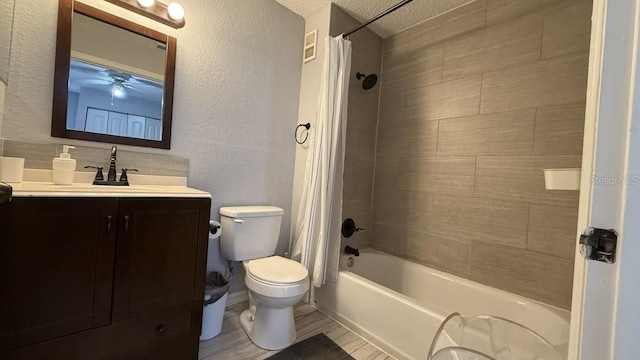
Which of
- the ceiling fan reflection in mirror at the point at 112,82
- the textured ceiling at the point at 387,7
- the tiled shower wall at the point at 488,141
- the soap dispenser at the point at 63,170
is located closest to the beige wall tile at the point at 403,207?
the tiled shower wall at the point at 488,141

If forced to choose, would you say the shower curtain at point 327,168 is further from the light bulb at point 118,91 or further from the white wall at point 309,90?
the light bulb at point 118,91

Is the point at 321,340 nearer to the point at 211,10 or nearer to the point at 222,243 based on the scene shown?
the point at 222,243

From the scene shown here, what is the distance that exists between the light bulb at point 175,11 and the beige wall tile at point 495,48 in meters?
1.90

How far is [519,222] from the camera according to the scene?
1713mm

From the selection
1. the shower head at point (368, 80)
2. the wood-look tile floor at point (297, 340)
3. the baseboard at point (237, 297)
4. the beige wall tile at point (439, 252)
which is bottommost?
the wood-look tile floor at point (297, 340)

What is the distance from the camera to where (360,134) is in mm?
2436

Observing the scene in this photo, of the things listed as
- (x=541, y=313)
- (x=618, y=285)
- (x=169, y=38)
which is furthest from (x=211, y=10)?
(x=541, y=313)

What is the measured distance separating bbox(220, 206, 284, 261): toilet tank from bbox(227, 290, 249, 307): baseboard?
380 millimetres

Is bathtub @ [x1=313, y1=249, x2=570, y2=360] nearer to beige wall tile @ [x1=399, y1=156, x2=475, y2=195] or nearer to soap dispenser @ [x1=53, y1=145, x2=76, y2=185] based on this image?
beige wall tile @ [x1=399, y1=156, x2=475, y2=195]

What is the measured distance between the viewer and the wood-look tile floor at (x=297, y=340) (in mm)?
1526

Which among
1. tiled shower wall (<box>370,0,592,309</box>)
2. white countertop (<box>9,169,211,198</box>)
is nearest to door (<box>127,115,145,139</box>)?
white countertop (<box>9,169,211,198</box>)

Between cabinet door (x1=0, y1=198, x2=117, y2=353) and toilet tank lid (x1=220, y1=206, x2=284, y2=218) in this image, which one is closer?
cabinet door (x1=0, y1=198, x2=117, y2=353)

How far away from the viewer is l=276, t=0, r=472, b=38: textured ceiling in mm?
2043

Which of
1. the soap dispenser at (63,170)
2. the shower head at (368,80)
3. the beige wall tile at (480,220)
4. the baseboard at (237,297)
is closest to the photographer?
the soap dispenser at (63,170)
